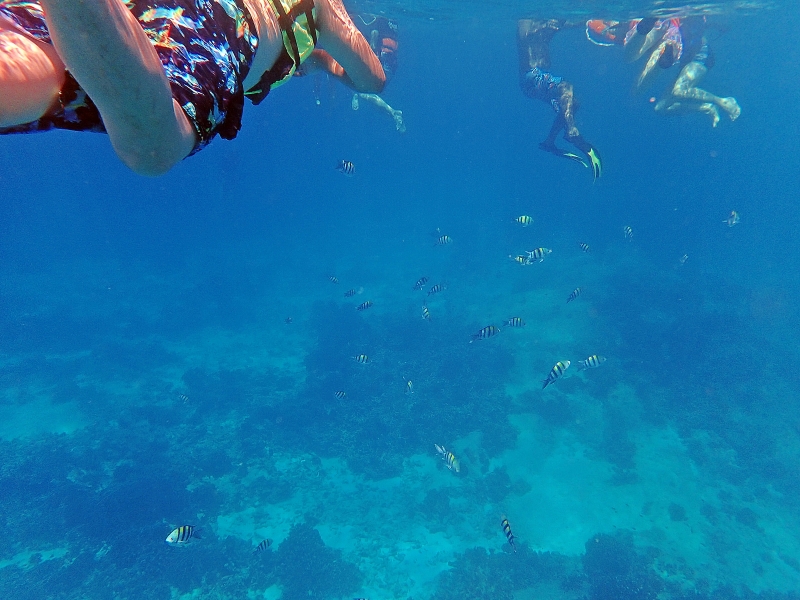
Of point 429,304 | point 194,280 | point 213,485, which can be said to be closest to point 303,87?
point 194,280

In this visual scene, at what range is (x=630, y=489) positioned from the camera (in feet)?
39.4

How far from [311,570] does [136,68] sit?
38.4ft

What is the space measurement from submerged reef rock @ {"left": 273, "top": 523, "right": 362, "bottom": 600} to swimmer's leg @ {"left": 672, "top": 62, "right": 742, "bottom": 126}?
857 inches

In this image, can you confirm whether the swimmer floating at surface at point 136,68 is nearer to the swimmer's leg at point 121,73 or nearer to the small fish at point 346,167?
the swimmer's leg at point 121,73

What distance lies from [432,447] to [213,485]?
6.91 m

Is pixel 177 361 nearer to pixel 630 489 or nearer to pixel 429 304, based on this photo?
pixel 429 304

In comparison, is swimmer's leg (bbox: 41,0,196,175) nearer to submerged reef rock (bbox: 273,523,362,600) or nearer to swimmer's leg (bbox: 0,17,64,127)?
swimmer's leg (bbox: 0,17,64,127)

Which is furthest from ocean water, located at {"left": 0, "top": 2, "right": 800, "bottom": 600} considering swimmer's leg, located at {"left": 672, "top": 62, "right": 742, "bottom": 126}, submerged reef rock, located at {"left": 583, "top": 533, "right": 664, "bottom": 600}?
swimmer's leg, located at {"left": 672, "top": 62, "right": 742, "bottom": 126}

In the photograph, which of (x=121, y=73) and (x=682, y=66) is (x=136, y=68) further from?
(x=682, y=66)

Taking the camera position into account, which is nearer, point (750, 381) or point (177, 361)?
point (750, 381)

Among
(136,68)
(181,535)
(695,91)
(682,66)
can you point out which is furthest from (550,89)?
(181,535)

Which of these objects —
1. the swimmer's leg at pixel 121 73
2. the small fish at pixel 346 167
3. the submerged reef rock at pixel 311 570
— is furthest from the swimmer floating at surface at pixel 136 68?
the submerged reef rock at pixel 311 570

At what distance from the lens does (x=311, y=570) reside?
9898mm

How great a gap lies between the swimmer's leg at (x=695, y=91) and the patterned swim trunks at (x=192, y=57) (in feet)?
69.3
